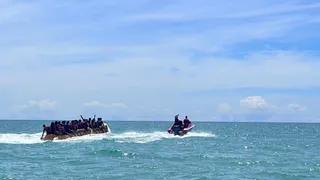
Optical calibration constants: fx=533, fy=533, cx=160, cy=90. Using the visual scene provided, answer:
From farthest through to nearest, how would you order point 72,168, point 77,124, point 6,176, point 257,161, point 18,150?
point 77,124, point 18,150, point 257,161, point 72,168, point 6,176

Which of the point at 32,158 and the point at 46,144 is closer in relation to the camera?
the point at 32,158

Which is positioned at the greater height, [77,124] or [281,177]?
[77,124]

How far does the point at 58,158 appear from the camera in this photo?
33.8 meters

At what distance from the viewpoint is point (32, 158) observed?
34188 mm

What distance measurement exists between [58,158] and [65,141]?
15.0 metres

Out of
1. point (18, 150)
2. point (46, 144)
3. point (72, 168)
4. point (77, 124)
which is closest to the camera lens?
point (72, 168)

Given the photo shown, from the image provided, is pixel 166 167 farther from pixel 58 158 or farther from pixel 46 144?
pixel 46 144

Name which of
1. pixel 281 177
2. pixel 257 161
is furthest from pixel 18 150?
pixel 281 177

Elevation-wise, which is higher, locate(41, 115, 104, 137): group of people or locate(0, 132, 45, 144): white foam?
locate(41, 115, 104, 137): group of people

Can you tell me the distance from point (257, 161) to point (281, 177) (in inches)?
273

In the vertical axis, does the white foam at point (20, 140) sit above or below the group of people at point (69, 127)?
below

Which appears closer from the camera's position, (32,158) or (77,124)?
(32,158)

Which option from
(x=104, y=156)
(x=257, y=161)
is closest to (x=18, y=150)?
(x=104, y=156)

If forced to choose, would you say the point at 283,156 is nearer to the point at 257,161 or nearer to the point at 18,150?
the point at 257,161
